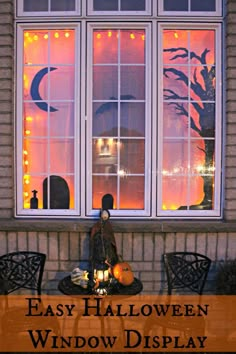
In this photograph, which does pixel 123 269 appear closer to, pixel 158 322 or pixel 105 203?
pixel 158 322

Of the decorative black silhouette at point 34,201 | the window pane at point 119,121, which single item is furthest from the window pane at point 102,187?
the decorative black silhouette at point 34,201

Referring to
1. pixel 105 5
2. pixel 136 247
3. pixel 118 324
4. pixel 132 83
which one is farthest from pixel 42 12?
pixel 118 324

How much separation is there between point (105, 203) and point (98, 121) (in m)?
0.90

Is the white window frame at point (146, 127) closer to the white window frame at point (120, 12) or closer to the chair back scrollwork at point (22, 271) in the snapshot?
the white window frame at point (120, 12)

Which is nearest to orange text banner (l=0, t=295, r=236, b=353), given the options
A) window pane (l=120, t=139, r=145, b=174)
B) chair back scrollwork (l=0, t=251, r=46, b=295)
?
chair back scrollwork (l=0, t=251, r=46, b=295)

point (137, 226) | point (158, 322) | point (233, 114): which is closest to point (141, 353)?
point (158, 322)

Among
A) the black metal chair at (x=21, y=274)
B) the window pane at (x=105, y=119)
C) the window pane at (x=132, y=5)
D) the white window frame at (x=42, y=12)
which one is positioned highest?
the window pane at (x=132, y=5)

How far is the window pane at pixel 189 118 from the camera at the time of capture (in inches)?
153

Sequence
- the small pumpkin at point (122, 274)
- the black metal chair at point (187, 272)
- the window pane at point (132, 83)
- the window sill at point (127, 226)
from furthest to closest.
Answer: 1. the window pane at point (132, 83)
2. the window sill at point (127, 226)
3. the black metal chair at point (187, 272)
4. the small pumpkin at point (122, 274)

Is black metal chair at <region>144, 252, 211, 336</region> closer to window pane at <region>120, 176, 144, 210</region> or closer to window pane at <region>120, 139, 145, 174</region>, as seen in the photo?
window pane at <region>120, 176, 144, 210</region>

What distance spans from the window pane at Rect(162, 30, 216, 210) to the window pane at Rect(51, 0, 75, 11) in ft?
3.52

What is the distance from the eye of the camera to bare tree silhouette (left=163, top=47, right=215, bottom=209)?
389cm

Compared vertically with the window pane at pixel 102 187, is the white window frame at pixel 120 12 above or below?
above

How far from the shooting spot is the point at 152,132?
3836 mm
